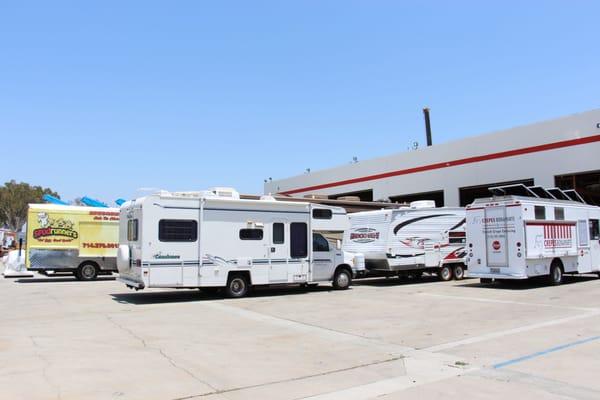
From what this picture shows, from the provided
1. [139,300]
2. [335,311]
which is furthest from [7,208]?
[335,311]

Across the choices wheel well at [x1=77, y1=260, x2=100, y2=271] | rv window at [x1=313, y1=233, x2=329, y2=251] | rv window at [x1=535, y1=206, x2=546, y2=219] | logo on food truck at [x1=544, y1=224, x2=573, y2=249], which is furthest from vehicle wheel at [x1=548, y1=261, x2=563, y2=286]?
wheel well at [x1=77, y1=260, x2=100, y2=271]

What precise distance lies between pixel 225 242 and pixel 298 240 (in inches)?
97.3

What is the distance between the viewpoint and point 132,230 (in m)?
14.7

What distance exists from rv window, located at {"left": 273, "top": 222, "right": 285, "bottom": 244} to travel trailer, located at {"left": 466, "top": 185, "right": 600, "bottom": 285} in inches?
259

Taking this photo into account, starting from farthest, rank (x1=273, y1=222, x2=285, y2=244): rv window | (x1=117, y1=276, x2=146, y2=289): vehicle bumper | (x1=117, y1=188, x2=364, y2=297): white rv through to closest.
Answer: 1. (x1=273, y1=222, x2=285, y2=244): rv window
2. (x1=117, y1=188, x2=364, y2=297): white rv
3. (x1=117, y1=276, x2=146, y2=289): vehicle bumper

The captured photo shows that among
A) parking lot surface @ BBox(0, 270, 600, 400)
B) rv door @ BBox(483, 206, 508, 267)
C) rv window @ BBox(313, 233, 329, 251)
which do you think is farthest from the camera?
rv door @ BBox(483, 206, 508, 267)

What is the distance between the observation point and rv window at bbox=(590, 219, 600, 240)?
19.2m

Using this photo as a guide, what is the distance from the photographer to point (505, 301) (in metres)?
13.8

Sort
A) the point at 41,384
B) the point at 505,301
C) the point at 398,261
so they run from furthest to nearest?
the point at 398,261
the point at 505,301
the point at 41,384

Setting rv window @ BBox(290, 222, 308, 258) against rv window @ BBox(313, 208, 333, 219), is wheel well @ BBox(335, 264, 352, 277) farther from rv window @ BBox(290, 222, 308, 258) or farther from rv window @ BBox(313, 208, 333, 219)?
rv window @ BBox(313, 208, 333, 219)

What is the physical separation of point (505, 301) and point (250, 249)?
7.15 meters

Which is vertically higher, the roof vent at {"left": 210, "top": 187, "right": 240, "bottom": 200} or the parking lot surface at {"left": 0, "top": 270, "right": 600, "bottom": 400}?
the roof vent at {"left": 210, "top": 187, "right": 240, "bottom": 200}

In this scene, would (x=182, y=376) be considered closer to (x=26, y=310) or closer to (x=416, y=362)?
(x=416, y=362)

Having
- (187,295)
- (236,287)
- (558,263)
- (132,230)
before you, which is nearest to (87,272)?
(187,295)
